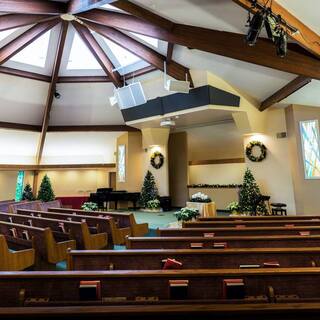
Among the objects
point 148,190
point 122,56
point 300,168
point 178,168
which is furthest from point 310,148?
point 122,56

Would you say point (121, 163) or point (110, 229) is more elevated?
point (121, 163)

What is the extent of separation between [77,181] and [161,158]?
4896 mm

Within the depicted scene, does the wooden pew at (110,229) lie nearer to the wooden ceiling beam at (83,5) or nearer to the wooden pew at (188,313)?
the wooden pew at (188,313)

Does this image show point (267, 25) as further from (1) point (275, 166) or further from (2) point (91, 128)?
(2) point (91, 128)

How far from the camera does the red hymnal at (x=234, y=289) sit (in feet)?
4.43

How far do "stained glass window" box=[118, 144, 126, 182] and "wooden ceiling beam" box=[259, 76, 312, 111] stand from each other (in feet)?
19.0

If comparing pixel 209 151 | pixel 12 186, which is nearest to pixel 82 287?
pixel 209 151

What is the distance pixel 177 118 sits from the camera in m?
8.40

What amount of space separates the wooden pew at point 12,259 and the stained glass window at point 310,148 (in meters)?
6.97

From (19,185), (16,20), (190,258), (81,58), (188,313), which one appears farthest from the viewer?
(19,185)

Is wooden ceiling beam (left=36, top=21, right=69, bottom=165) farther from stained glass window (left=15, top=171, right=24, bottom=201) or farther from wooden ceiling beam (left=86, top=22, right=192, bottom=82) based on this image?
stained glass window (left=15, top=171, right=24, bottom=201)

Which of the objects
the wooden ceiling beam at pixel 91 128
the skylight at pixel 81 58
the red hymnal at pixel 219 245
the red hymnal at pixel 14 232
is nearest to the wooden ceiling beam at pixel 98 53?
the skylight at pixel 81 58

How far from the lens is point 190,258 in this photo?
2025mm

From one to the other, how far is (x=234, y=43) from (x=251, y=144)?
13.1ft
